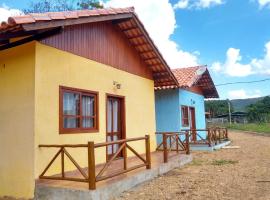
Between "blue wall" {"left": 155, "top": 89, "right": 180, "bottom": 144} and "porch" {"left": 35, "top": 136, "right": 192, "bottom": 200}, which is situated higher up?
"blue wall" {"left": 155, "top": 89, "right": 180, "bottom": 144}

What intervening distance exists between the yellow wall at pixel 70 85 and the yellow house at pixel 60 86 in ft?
0.07

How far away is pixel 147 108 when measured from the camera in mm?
12703

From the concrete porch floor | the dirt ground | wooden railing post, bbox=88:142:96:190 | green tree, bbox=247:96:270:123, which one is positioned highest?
green tree, bbox=247:96:270:123

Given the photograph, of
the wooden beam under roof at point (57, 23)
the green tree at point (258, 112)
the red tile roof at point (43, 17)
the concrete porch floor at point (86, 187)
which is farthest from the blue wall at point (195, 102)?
the green tree at point (258, 112)

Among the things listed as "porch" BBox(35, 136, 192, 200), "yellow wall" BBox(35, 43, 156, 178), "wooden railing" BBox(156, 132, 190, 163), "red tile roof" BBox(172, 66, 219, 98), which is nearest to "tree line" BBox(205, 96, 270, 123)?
"red tile roof" BBox(172, 66, 219, 98)

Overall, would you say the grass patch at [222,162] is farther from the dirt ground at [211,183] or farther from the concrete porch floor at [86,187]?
the concrete porch floor at [86,187]

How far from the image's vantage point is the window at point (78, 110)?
8.27 meters

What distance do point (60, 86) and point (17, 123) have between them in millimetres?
1372

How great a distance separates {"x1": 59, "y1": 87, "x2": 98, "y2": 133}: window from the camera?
827 centimetres

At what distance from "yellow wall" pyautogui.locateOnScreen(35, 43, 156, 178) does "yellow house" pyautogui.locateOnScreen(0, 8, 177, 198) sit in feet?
0.07

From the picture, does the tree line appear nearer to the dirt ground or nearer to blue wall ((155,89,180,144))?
blue wall ((155,89,180,144))

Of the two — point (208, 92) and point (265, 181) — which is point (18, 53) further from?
point (208, 92)

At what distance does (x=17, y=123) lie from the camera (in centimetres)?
752

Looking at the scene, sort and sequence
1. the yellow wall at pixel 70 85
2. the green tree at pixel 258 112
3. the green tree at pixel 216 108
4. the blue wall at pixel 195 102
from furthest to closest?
the green tree at pixel 216 108
the green tree at pixel 258 112
the blue wall at pixel 195 102
the yellow wall at pixel 70 85
